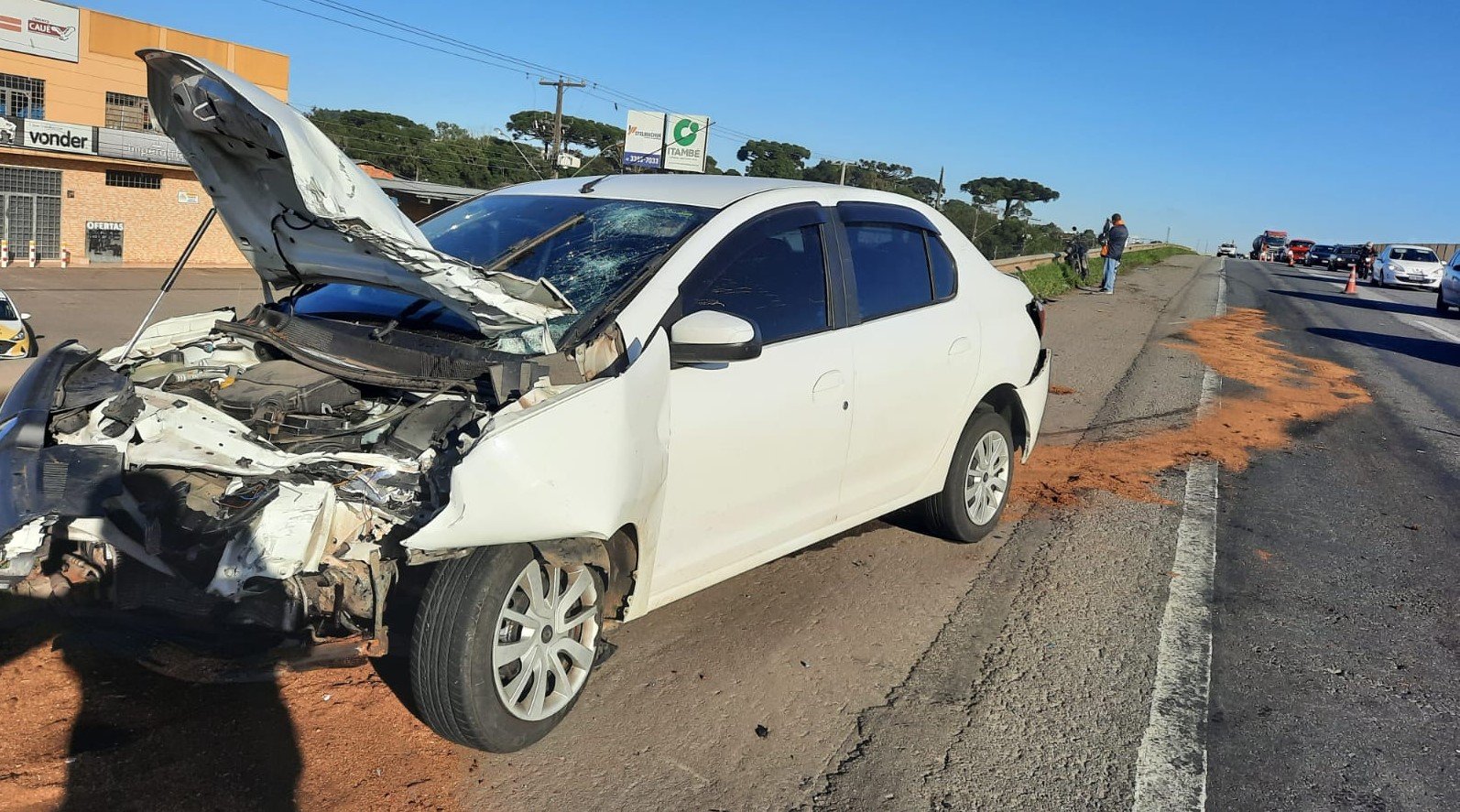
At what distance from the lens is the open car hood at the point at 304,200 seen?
125 inches

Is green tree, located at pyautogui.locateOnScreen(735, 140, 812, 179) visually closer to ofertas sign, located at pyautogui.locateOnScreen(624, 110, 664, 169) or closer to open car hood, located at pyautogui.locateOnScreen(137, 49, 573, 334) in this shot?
ofertas sign, located at pyautogui.locateOnScreen(624, 110, 664, 169)

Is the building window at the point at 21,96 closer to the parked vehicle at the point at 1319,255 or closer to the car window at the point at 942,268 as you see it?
the car window at the point at 942,268

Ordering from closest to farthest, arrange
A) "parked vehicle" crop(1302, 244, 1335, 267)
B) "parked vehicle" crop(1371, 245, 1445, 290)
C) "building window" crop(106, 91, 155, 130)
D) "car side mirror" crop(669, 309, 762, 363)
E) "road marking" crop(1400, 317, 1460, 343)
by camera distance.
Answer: "car side mirror" crop(669, 309, 762, 363) → "road marking" crop(1400, 317, 1460, 343) → "parked vehicle" crop(1371, 245, 1445, 290) → "building window" crop(106, 91, 155, 130) → "parked vehicle" crop(1302, 244, 1335, 267)

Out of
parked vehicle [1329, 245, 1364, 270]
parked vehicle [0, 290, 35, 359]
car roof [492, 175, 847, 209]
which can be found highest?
parked vehicle [1329, 245, 1364, 270]

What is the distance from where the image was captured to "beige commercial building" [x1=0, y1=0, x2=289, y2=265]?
3125 centimetres

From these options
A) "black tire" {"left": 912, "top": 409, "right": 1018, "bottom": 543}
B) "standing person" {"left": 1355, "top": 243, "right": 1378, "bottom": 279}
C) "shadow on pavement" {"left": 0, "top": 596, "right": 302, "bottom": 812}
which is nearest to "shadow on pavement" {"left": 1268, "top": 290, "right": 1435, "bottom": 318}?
"standing person" {"left": 1355, "top": 243, "right": 1378, "bottom": 279}

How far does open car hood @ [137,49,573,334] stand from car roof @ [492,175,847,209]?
97 cm

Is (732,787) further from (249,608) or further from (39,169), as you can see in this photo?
(39,169)

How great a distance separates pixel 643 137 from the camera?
5362 centimetres

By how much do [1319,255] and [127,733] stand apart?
6313 cm

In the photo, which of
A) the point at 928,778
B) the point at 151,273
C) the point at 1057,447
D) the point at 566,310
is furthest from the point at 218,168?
the point at 151,273

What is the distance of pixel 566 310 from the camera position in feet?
11.8

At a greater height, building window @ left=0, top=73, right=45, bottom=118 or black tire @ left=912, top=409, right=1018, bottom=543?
building window @ left=0, top=73, right=45, bottom=118

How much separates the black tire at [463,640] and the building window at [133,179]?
3591 centimetres
